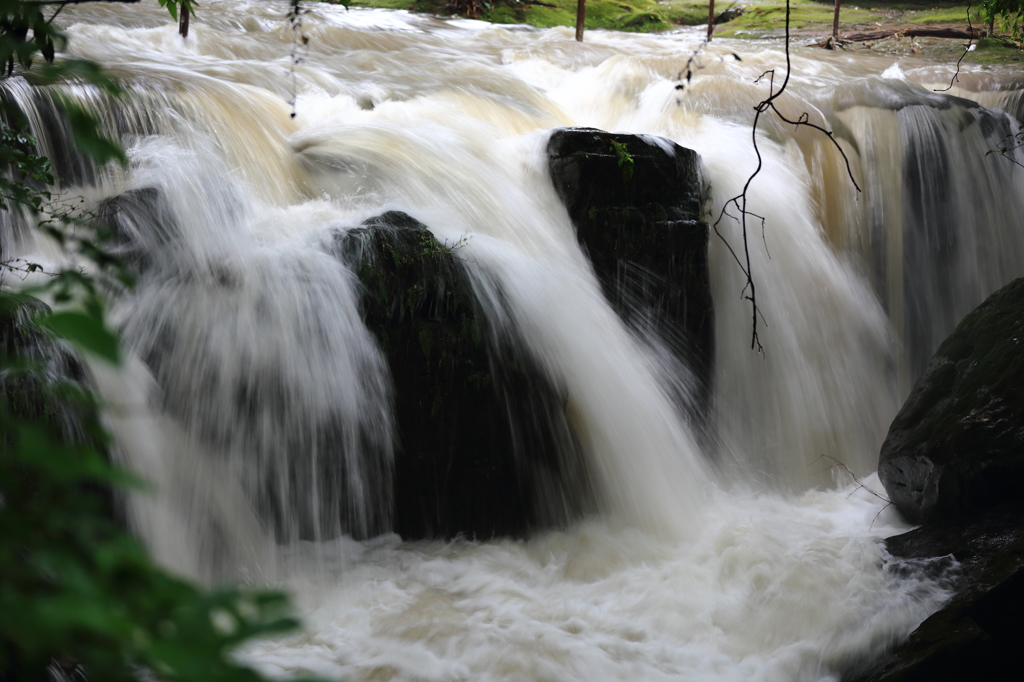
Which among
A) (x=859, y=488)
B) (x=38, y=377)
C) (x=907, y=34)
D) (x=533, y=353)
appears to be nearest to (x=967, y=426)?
(x=859, y=488)

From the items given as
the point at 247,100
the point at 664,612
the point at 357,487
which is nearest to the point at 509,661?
the point at 664,612

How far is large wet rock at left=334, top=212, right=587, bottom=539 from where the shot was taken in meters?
4.26

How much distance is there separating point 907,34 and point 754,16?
3607mm

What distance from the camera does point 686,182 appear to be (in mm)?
5820

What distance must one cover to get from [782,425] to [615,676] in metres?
3.25

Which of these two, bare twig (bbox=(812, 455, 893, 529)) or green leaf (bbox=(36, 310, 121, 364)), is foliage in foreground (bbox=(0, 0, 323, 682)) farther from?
bare twig (bbox=(812, 455, 893, 529))

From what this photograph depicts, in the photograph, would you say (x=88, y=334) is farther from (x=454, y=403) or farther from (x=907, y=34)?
(x=907, y=34)

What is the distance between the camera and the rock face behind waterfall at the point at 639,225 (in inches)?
219

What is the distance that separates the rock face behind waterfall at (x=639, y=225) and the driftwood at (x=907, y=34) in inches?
430

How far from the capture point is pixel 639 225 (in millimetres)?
5582

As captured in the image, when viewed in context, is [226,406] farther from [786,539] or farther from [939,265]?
[939,265]

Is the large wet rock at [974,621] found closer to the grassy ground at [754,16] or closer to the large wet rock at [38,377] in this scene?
the large wet rock at [38,377]

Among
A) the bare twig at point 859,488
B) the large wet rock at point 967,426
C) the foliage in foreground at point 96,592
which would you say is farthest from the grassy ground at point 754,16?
the foliage in foreground at point 96,592

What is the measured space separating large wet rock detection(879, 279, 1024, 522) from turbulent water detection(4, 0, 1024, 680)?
0.48m
